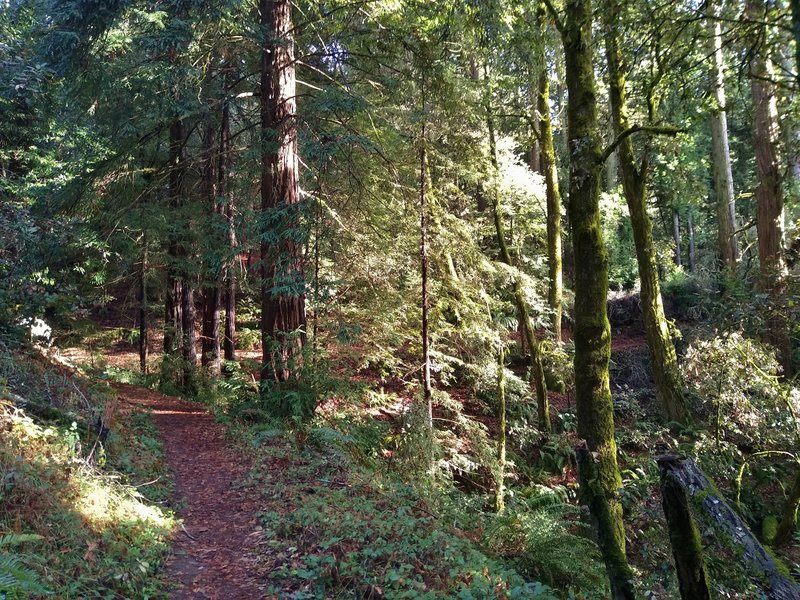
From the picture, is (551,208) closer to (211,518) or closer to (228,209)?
(228,209)

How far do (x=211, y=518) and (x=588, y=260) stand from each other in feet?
17.6

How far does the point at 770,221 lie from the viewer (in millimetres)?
10734

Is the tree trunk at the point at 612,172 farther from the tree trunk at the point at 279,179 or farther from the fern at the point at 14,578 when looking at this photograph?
the fern at the point at 14,578

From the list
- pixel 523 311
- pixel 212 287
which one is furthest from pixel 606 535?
pixel 212 287

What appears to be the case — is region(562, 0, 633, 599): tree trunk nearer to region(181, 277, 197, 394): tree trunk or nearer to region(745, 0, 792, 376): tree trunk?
region(745, 0, 792, 376): tree trunk

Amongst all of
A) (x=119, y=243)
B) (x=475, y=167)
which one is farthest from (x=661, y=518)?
(x=119, y=243)

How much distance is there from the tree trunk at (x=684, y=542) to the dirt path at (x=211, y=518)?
3.10 meters

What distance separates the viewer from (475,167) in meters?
10.5

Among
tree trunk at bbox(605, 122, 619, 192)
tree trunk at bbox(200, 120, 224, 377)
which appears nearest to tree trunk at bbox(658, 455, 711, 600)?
tree trunk at bbox(200, 120, 224, 377)

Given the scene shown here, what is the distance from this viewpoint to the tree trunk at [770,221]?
8.62 metres

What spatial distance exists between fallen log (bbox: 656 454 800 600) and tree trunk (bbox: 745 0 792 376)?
607cm

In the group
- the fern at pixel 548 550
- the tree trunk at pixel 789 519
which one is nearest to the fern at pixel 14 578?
the fern at pixel 548 550

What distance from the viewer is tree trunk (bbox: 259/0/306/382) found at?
29.9 ft

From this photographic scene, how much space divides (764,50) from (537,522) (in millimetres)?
5419
